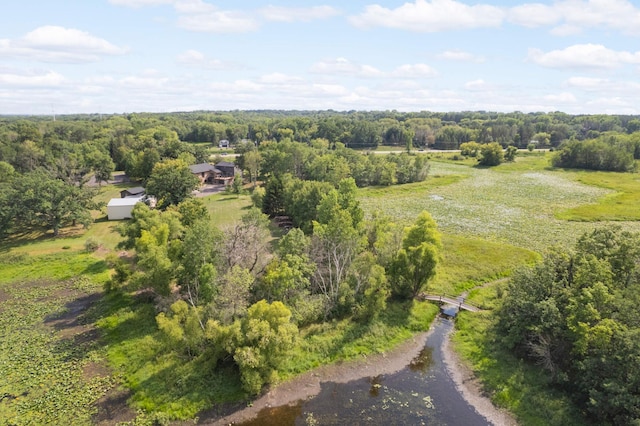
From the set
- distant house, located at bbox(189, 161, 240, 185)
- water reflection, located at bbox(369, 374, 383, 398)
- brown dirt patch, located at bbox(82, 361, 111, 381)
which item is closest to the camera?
water reflection, located at bbox(369, 374, 383, 398)

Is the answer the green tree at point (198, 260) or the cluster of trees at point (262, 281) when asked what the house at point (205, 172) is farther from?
the green tree at point (198, 260)

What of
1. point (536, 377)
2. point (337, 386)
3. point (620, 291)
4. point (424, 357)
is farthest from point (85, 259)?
point (620, 291)

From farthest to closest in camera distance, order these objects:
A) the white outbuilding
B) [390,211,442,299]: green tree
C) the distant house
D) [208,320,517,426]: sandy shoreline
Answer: the distant house → the white outbuilding → [390,211,442,299]: green tree → [208,320,517,426]: sandy shoreline

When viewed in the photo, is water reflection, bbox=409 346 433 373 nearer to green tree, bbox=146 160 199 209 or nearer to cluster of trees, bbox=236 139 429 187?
green tree, bbox=146 160 199 209

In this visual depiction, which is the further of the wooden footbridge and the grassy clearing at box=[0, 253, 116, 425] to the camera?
the wooden footbridge

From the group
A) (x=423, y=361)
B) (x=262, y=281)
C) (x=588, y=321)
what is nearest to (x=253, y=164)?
(x=262, y=281)

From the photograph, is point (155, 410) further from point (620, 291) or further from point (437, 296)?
point (620, 291)

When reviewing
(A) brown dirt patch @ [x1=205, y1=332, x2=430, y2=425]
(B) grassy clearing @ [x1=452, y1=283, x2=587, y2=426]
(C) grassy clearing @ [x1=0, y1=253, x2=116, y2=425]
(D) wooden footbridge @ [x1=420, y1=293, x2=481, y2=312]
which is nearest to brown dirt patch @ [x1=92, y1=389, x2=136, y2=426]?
(C) grassy clearing @ [x1=0, y1=253, x2=116, y2=425]
